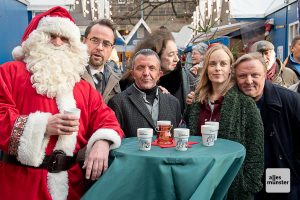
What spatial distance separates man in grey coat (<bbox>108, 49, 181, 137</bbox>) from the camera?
3059mm

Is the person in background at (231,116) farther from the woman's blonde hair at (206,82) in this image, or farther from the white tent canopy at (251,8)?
the white tent canopy at (251,8)

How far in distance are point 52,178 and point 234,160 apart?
1.18 m

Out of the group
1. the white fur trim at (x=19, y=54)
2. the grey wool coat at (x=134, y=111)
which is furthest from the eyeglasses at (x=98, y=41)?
the white fur trim at (x=19, y=54)

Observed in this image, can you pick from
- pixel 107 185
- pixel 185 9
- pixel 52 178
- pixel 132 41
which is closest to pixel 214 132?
pixel 107 185

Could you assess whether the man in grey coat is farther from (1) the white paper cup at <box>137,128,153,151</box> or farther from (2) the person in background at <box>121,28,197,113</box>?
(2) the person in background at <box>121,28,197,113</box>

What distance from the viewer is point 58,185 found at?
2455mm

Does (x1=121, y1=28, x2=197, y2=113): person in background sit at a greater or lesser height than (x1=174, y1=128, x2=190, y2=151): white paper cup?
greater

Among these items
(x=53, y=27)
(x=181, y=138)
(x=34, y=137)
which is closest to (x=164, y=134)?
(x=181, y=138)

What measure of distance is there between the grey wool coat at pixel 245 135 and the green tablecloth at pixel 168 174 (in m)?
0.38

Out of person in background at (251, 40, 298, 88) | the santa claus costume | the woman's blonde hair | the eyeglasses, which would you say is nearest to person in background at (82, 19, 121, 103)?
the eyeglasses

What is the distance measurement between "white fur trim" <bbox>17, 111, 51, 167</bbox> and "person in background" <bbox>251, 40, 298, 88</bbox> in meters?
3.03

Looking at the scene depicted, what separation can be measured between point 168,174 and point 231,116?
0.87 metres

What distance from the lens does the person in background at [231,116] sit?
2.79 meters

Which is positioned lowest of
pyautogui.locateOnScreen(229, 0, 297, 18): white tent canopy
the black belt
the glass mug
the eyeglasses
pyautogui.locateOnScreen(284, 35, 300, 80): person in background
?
the black belt
